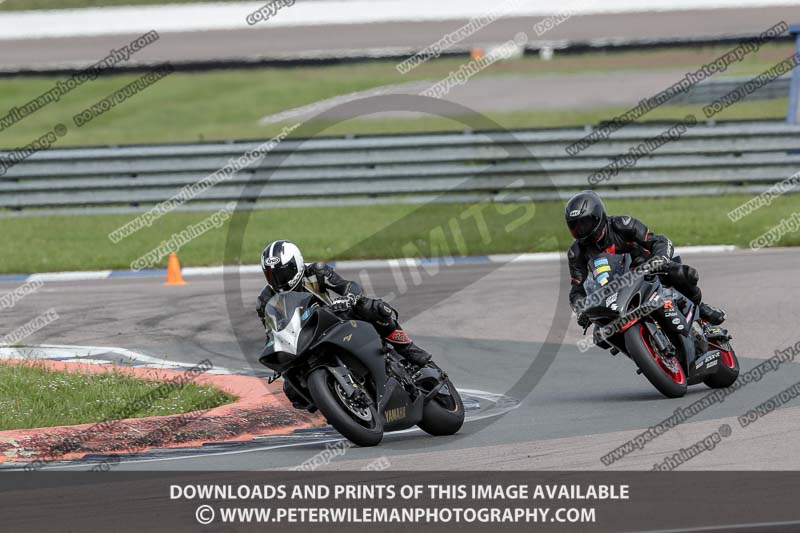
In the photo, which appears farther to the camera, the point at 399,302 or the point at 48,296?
the point at 48,296

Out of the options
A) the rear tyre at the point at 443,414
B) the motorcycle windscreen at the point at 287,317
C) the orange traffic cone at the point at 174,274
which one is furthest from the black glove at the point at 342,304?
the orange traffic cone at the point at 174,274

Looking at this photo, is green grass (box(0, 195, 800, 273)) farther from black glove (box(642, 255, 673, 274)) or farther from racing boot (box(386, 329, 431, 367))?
racing boot (box(386, 329, 431, 367))

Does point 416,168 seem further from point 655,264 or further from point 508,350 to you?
point 655,264

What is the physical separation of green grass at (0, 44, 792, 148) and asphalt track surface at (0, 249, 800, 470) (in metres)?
12.1

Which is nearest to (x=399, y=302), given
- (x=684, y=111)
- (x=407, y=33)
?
(x=684, y=111)

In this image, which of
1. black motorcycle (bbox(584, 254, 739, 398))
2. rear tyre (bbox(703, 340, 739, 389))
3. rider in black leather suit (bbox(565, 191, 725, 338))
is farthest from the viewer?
rear tyre (bbox(703, 340, 739, 389))

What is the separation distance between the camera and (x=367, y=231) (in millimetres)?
20469

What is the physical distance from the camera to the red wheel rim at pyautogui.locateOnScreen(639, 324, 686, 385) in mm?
9656

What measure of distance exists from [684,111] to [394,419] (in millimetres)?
21044

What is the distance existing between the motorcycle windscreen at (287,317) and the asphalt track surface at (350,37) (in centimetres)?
2233

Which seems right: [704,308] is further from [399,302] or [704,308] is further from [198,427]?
[399,302]

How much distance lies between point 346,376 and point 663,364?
9.03 ft

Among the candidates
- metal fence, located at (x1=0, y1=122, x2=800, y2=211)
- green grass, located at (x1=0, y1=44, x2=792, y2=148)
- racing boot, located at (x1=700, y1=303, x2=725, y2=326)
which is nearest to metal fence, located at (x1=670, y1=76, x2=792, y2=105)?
green grass, located at (x1=0, y1=44, x2=792, y2=148)

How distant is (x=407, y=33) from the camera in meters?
31.7
